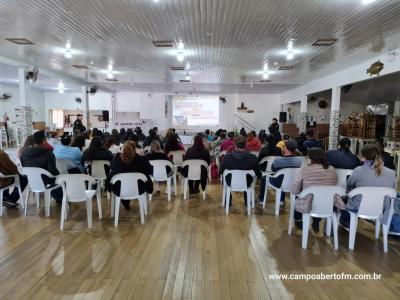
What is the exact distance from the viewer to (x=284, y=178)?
4152mm

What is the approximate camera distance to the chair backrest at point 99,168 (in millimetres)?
4723

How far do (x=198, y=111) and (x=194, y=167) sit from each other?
11.1m

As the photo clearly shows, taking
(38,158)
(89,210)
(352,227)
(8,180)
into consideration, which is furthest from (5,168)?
(352,227)

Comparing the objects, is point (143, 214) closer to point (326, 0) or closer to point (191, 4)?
point (191, 4)

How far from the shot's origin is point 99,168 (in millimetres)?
4754

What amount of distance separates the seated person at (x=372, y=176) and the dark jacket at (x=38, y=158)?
3.81 meters

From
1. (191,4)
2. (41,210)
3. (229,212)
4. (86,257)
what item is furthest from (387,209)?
(41,210)

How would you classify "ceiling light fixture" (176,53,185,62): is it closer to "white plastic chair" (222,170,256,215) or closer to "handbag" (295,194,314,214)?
"white plastic chair" (222,170,256,215)

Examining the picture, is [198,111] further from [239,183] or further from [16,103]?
[239,183]

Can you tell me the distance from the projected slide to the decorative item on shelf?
31.6ft

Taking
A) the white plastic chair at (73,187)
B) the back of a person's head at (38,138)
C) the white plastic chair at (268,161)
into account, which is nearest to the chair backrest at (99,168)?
the back of a person's head at (38,138)

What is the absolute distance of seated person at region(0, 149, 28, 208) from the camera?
4.15 metres

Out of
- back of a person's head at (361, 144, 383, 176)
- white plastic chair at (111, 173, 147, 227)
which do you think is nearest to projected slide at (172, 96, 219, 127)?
white plastic chair at (111, 173, 147, 227)

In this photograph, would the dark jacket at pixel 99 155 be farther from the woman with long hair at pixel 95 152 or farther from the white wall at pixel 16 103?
the white wall at pixel 16 103
